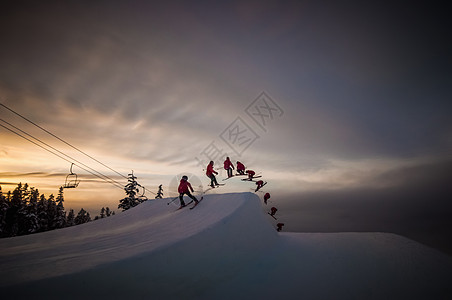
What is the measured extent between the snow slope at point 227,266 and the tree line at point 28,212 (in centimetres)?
3863

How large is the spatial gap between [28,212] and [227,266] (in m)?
50.4

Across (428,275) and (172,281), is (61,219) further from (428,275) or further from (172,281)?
(428,275)

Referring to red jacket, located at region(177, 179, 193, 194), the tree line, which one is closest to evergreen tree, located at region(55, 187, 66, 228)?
the tree line

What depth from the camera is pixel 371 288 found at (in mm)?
5176

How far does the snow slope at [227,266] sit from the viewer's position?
12.4ft

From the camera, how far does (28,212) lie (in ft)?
114

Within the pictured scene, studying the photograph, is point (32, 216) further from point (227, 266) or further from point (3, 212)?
point (227, 266)

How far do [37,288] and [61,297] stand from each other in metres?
0.46

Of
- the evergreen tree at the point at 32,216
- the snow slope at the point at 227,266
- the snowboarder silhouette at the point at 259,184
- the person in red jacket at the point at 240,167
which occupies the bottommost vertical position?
the snow slope at the point at 227,266

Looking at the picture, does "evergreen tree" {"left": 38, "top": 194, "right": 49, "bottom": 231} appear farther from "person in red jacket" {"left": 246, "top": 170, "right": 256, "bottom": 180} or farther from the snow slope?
"person in red jacket" {"left": 246, "top": 170, "right": 256, "bottom": 180}

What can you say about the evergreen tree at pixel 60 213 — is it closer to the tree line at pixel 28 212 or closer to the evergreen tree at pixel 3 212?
the tree line at pixel 28 212

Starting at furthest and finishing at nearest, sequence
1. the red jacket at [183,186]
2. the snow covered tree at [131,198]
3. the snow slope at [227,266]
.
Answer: the snow covered tree at [131,198]
the red jacket at [183,186]
the snow slope at [227,266]

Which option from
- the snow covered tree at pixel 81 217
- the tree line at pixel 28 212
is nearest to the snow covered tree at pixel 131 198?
the tree line at pixel 28 212

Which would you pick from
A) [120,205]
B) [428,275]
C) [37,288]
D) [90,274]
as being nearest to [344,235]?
[428,275]
